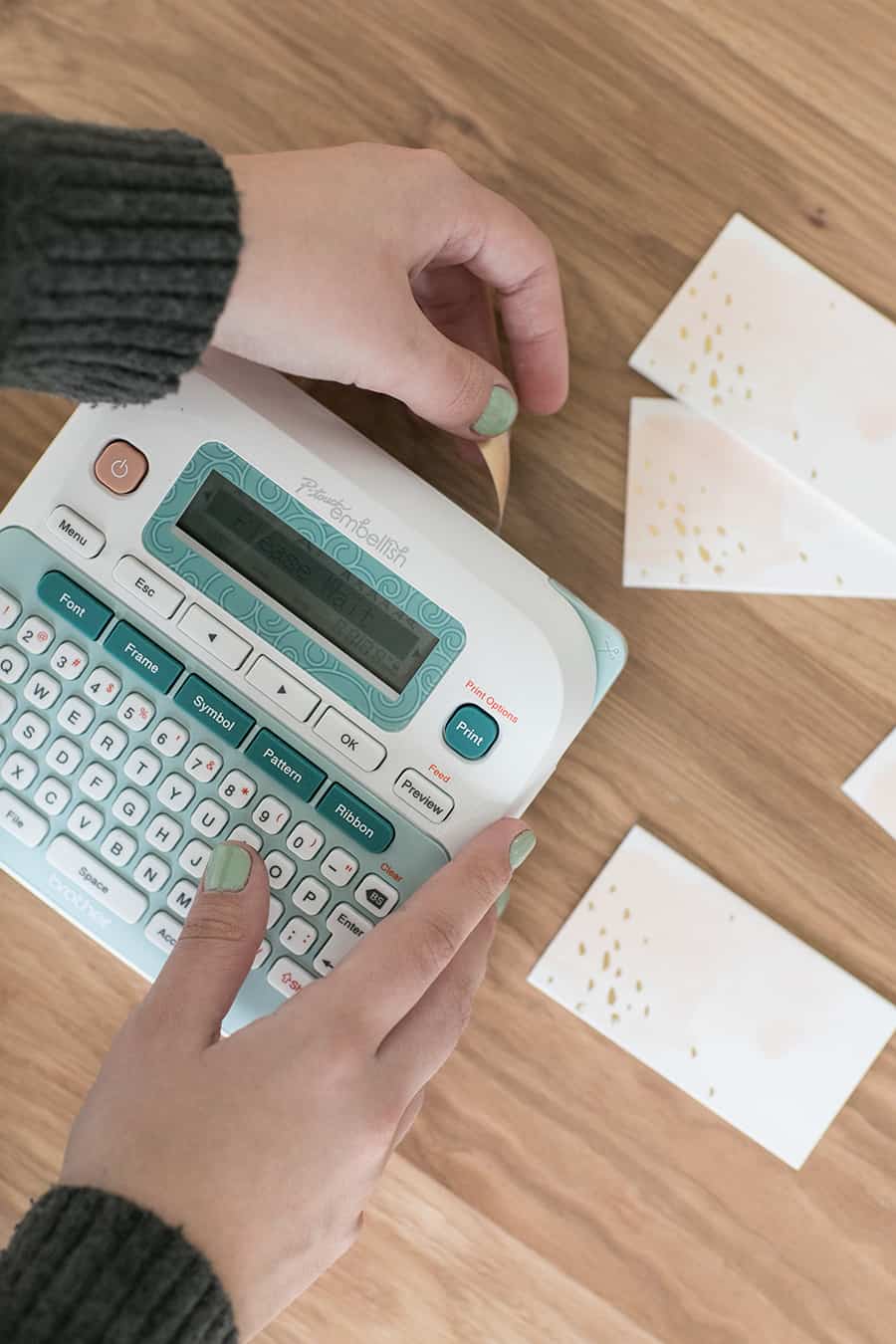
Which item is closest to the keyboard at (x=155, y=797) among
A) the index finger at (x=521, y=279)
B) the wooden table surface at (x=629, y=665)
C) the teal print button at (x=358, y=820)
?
the teal print button at (x=358, y=820)

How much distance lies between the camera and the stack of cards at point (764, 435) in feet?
1.92

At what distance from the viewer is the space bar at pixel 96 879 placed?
0.53 metres

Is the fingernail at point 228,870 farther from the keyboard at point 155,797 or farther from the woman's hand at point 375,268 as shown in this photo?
the woman's hand at point 375,268

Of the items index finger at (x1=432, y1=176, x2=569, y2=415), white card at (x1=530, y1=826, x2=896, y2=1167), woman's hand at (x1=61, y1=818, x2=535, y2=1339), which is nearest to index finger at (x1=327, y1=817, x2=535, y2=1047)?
woman's hand at (x1=61, y1=818, x2=535, y2=1339)

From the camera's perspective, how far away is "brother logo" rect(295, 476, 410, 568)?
1.70 ft

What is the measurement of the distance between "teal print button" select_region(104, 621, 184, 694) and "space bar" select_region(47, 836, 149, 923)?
9 centimetres

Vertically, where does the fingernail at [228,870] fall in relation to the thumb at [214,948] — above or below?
above

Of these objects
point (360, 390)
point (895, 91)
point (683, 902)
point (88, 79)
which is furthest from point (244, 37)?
point (683, 902)

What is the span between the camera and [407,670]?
52cm

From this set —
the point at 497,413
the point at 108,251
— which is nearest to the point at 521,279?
the point at 497,413

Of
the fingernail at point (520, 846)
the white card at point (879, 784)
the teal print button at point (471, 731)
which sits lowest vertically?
the fingernail at point (520, 846)

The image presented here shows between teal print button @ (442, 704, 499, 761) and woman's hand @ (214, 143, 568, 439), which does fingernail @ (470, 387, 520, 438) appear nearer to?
woman's hand @ (214, 143, 568, 439)

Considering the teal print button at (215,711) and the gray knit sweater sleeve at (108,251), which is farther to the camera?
the teal print button at (215,711)

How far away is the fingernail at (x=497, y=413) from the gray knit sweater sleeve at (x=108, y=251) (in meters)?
0.13
